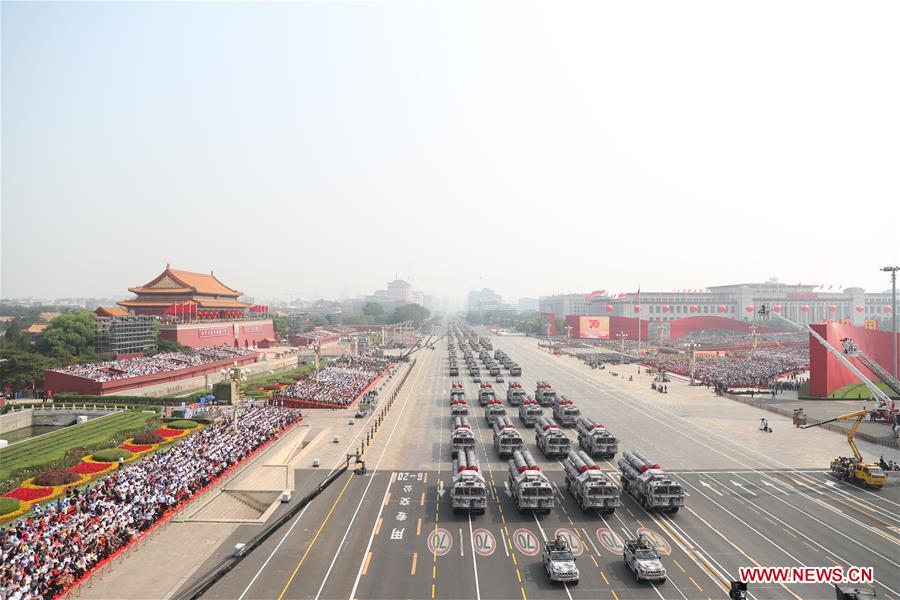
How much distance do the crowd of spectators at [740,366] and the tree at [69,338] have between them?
81.3m

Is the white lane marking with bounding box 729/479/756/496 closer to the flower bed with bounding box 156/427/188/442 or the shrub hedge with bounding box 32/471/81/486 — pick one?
the shrub hedge with bounding box 32/471/81/486

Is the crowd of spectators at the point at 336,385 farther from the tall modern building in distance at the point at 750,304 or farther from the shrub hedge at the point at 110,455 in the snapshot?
the tall modern building in distance at the point at 750,304

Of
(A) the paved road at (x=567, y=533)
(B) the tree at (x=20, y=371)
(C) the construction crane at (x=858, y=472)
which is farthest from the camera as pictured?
(B) the tree at (x=20, y=371)

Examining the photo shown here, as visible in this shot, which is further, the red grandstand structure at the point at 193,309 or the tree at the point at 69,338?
the red grandstand structure at the point at 193,309

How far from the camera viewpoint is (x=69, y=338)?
7569 cm

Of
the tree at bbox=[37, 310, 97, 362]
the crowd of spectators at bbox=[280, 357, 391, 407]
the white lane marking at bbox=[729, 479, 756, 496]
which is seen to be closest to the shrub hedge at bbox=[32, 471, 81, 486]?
the crowd of spectators at bbox=[280, 357, 391, 407]

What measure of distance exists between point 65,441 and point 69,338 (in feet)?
133

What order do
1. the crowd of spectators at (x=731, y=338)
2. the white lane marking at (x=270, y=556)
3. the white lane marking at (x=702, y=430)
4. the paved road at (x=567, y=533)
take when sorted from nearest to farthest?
the white lane marking at (x=270, y=556)
the paved road at (x=567, y=533)
the white lane marking at (x=702, y=430)
the crowd of spectators at (x=731, y=338)

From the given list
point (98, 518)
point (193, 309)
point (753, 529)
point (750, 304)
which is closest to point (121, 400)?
point (98, 518)

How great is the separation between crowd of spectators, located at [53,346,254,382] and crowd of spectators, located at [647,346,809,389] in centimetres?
6615

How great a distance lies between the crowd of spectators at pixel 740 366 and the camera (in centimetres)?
7162

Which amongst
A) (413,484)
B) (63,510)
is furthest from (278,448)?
Answer: (63,510)

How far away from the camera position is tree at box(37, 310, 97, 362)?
74062 mm

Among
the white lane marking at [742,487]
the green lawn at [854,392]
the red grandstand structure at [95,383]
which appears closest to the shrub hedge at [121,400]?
the red grandstand structure at [95,383]
